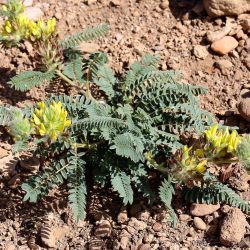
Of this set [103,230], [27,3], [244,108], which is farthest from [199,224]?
[27,3]

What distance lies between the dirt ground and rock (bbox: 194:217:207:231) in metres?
0.04

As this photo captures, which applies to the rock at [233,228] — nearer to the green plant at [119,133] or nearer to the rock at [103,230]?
the green plant at [119,133]

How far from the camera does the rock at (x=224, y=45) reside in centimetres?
418

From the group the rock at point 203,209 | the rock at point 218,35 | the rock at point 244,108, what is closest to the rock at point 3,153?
the rock at point 203,209

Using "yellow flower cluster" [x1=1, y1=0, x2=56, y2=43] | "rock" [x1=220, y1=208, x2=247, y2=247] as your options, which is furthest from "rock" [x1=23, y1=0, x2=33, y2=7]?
"rock" [x1=220, y1=208, x2=247, y2=247]

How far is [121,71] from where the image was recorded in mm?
4207

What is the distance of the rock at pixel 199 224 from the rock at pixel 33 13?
93.5 inches

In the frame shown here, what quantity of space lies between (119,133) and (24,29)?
109cm

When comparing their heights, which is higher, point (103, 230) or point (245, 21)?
point (245, 21)

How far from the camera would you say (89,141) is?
362 cm

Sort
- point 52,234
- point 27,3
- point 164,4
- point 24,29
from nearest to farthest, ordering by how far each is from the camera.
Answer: point 52,234 → point 24,29 → point 164,4 → point 27,3

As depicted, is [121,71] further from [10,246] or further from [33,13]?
[10,246]

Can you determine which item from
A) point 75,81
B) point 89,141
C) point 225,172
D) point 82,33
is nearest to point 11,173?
point 89,141

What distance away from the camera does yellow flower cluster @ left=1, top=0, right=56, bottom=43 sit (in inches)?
141
